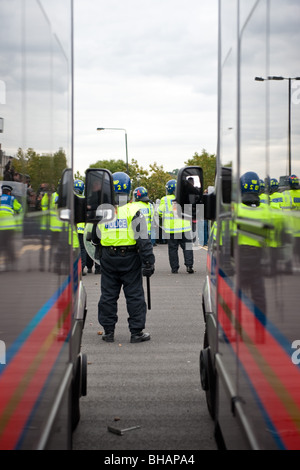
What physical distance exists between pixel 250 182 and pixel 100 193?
2010 millimetres

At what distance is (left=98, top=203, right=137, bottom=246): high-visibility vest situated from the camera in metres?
8.19

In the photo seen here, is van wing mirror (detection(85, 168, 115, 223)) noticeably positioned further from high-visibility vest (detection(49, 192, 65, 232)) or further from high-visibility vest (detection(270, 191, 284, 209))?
high-visibility vest (detection(270, 191, 284, 209))

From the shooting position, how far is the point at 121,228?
823cm

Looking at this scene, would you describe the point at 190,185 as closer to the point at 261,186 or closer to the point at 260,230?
the point at 261,186

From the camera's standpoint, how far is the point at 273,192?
99.9 inches

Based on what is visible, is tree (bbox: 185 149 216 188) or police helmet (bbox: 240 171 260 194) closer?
police helmet (bbox: 240 171 260 194)

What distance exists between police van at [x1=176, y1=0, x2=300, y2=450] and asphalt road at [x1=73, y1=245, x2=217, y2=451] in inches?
37.1

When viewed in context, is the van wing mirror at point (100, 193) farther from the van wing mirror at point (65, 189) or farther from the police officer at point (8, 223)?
the police officer at point (8, 223)

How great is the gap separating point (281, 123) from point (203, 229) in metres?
21.2

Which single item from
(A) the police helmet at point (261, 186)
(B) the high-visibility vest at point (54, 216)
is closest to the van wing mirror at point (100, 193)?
(B) the high-visibility vest at point (54, 216)

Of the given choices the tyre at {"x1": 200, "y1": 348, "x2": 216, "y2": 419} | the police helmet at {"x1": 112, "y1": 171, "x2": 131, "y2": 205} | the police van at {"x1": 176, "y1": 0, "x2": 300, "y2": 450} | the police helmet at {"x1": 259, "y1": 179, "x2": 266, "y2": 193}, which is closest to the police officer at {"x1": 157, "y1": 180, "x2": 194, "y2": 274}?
the police helmet at {"x1": 112, "y1": 171, "x2": 131, "y2": 205}

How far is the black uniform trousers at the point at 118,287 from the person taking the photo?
831 centimetres

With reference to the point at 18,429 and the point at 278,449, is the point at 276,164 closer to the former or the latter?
the point at 278,449
